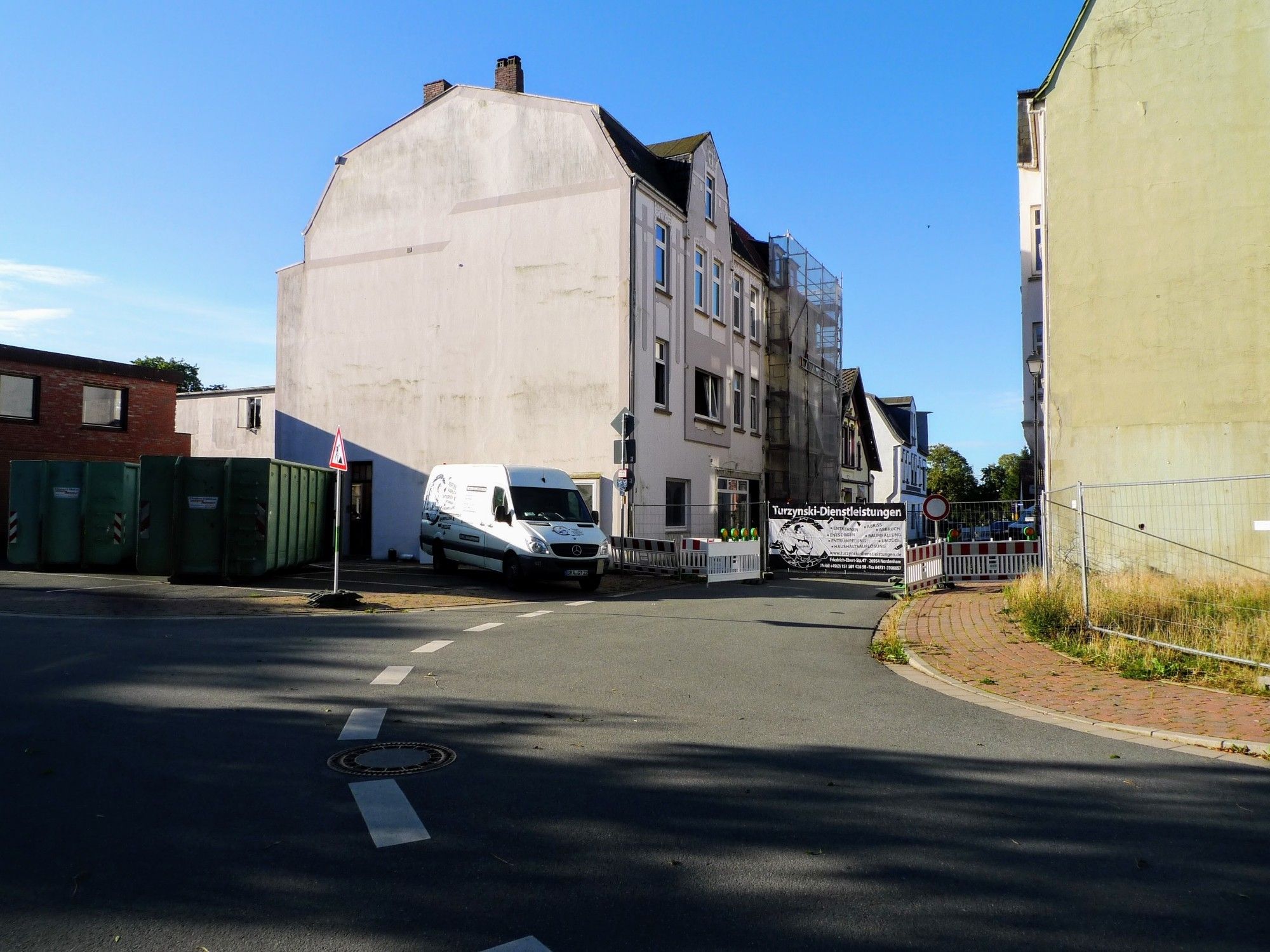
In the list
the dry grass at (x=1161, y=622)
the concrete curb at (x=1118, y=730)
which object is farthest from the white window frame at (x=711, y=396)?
the concrete curb at (x=1118, y=730)

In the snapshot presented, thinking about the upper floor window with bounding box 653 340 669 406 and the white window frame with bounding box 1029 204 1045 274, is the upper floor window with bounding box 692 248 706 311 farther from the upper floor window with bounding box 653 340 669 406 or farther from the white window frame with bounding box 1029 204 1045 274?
the white window frame with bounding box 1029 204 1045 274

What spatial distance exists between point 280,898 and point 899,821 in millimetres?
2770

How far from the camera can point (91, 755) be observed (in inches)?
225

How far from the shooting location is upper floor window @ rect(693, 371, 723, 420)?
2905cm

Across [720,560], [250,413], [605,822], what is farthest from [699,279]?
[605,822]

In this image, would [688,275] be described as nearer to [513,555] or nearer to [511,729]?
[513,555]

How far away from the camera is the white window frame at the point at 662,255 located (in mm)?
25953

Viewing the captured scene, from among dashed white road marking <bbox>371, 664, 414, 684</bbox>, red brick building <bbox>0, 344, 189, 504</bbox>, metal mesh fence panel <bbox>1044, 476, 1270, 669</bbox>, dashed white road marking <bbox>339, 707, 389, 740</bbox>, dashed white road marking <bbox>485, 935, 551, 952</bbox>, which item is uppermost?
red brick building <bbox>0, 344, 189, 504</bbox>

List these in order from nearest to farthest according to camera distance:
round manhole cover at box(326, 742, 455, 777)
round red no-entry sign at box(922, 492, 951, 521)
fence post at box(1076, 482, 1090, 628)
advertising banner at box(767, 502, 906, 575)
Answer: round manhole cover at box(326, 742, 455, 777), fence post at box(1076, 482, 1090, 628), round red no-entry sign at box(922, 492, 951, 521), advertising banner at box(767, 502, 906, 575)

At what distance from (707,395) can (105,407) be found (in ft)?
57.7

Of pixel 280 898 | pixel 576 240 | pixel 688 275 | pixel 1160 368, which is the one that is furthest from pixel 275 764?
pixel 688 275

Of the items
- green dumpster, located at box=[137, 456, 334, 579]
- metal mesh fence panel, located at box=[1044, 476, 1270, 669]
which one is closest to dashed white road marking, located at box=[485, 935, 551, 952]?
metal mesh fence panel, located at box=[1044, 476, 1270, 669]

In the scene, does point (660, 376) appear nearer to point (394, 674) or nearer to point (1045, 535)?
point (1045, 535)

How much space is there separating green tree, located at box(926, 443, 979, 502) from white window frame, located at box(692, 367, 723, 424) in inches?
2117
